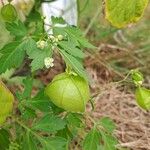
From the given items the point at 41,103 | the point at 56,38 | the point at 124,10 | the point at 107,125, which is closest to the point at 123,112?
the point at 107,125

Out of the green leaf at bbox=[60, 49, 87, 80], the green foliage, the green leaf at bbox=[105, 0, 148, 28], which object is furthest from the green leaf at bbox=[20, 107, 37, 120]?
the green leaf at bbox=[105, 0, 148, 28]

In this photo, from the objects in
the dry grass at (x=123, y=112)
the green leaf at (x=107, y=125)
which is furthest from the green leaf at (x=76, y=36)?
the dry grass at (x=123, y=112)

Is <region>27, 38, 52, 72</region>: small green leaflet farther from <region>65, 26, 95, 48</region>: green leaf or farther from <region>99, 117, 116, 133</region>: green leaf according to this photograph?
<region>99, 117, 116, 133</region>: green leaf

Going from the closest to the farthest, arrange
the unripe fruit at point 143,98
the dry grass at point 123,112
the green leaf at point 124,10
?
the green leaf at point 124,10 → the unripe fruit at point 143,98 → the dry grass at point 123,112

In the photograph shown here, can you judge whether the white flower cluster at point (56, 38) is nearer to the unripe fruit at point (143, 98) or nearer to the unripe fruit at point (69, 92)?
the unripe fruit at point (69, 92)

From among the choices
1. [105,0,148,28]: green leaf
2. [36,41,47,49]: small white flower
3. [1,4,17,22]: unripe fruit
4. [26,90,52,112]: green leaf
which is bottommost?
Result: [26,90,52,112]: green leaf

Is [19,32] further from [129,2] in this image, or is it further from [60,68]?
[60,68]
